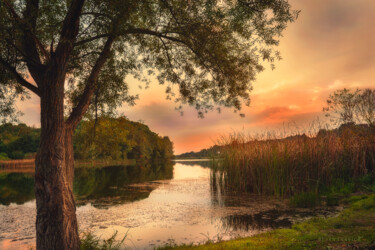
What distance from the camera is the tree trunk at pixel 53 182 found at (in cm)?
532

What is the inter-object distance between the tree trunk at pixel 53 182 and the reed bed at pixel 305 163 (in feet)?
28.0

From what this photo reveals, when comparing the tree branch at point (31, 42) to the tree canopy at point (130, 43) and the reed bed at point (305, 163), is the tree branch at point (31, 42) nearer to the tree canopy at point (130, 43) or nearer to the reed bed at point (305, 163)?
the tree canopy at point (130, 43)

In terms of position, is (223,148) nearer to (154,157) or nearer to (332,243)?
(332,243)

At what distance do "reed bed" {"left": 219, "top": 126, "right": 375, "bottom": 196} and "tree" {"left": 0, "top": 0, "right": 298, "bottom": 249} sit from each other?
15.9ft

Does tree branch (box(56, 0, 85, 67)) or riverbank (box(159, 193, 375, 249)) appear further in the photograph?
tree branch (box(56, 0, 85, 67))

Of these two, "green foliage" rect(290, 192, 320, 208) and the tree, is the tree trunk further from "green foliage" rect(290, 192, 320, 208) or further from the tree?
"green foliage" rect(290, 192, 320, 208)

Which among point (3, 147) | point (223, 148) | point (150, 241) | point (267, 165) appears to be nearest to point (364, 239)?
point (150, 241)

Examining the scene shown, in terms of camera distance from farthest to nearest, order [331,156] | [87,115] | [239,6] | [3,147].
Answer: [3,147] < [331,156] < [87,115] < [239,6]

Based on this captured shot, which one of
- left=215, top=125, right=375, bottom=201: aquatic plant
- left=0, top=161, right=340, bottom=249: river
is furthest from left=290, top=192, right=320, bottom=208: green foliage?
left=215, top=125, right=375, bottom=201: aquatic plant

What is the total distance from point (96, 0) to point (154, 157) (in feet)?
264

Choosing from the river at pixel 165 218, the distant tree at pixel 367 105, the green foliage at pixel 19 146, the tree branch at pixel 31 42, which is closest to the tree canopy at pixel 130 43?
the tree branch at pixel 31 42

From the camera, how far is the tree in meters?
5.50

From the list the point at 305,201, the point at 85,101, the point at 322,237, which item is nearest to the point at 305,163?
the point at 305,201

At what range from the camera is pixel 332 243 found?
4359mm
